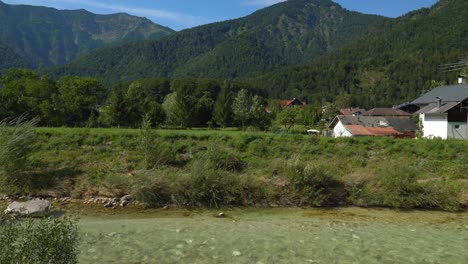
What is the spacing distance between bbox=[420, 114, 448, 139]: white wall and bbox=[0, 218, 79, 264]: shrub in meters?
48.3

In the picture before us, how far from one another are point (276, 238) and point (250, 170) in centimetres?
962

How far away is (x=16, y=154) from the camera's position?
1831 centimetres

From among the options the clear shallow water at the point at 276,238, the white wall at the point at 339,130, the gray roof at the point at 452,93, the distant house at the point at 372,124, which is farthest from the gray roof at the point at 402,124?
the clear shallow water at the point at 276,238

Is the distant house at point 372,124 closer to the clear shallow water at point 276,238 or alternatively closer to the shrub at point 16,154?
the clear shallow water at point 276,238

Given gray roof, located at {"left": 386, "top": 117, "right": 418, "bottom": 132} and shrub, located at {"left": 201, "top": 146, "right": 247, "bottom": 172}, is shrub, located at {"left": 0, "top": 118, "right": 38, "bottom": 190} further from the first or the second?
gray roof, located at {"left": 386, "top": 117, "right": 418, "bottom": 132}

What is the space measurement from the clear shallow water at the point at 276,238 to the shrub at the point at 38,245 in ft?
13.0

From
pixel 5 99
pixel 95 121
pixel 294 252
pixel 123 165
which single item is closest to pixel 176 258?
pixel 294 252

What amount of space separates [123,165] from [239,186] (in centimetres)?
836

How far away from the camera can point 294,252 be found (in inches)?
426

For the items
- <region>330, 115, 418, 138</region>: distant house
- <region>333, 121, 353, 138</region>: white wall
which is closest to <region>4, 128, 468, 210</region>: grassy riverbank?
<region>333, 121, 353, 138</region>: white wall

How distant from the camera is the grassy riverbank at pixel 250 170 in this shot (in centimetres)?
1738

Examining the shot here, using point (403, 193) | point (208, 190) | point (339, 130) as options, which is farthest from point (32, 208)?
point (339, 130)

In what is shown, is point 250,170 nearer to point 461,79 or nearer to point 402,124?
point 402,124

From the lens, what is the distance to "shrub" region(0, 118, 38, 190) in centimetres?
1745
